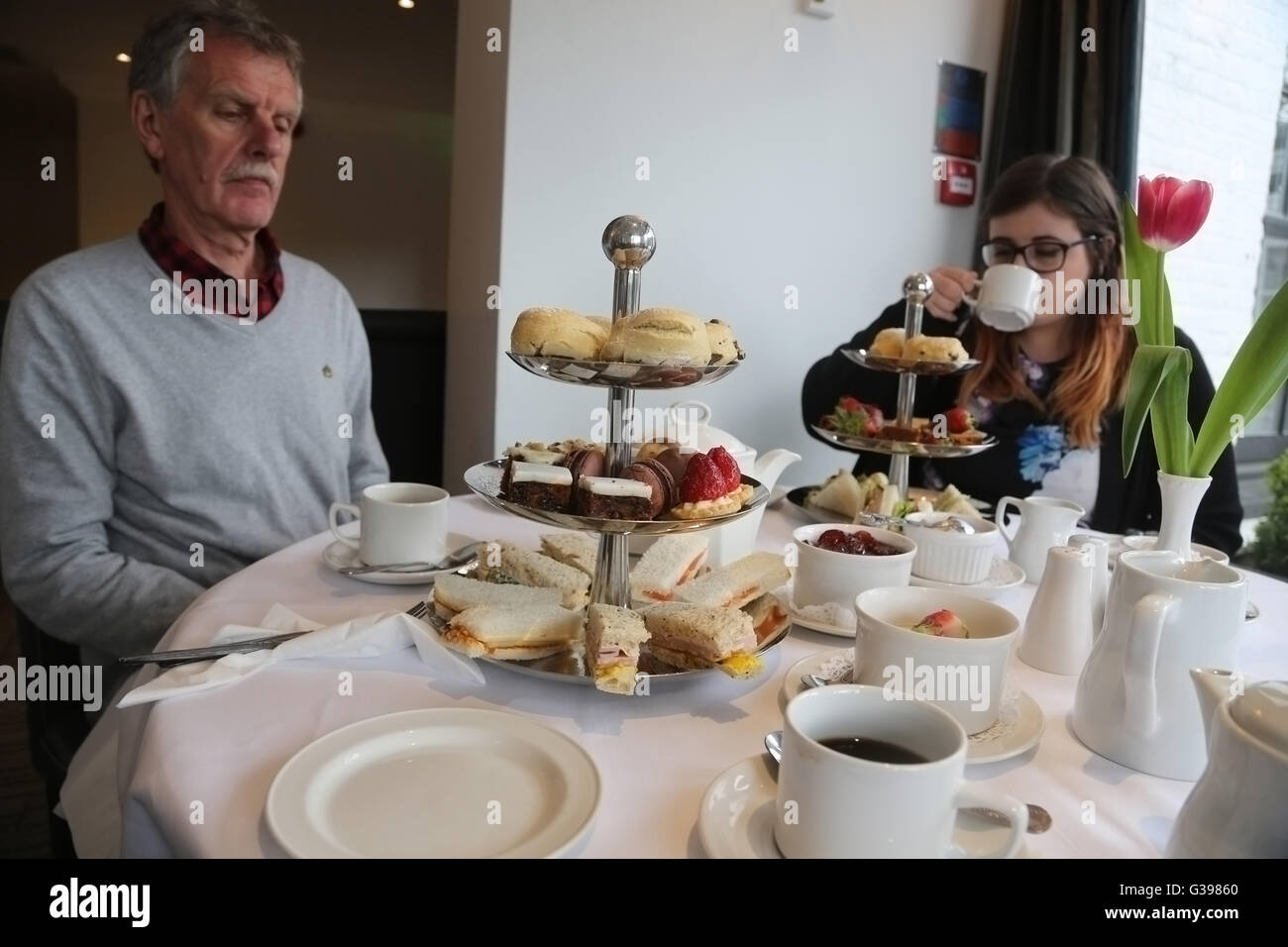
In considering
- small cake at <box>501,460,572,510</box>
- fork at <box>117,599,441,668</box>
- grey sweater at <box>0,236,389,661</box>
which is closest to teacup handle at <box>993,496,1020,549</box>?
small cake at <box>501,460,572,510</box>

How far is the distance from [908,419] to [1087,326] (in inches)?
28.3

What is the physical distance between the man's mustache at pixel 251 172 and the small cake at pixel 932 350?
1.21 m

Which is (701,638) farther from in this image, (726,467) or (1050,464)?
(1050,464)

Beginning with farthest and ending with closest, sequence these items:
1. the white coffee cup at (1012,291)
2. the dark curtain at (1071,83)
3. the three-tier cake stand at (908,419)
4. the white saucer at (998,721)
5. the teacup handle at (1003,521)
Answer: the dark curtain at (1071,83) → the white coffee cup at (1012,291) → the three-tier cake stand at (908,419) → the teacup handle at (1003,521) → the white saucer at (998,721)

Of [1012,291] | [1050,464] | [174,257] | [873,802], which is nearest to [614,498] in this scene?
[873,802]

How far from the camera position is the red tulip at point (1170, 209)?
0.87 m

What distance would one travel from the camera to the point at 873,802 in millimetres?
551

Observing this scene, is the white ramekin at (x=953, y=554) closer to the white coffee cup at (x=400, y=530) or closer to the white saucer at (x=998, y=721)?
the white saucer at (x=998, y=721)

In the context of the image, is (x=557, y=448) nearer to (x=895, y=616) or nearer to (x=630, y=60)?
(x=895, y=616)

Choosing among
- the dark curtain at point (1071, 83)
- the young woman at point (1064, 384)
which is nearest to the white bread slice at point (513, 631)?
the young woman at point (1064, 384)

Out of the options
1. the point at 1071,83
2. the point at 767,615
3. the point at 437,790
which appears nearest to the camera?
the point at 437,790

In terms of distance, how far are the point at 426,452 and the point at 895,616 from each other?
2.25 metres

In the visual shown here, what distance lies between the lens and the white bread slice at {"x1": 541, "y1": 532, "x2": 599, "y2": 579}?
1.05m

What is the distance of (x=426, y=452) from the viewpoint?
9.52ft
